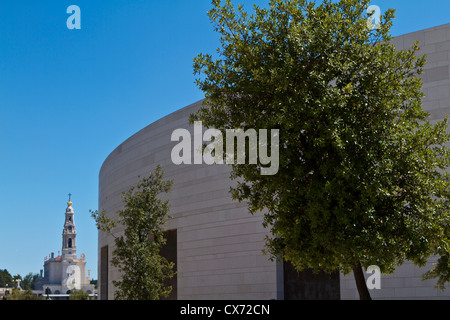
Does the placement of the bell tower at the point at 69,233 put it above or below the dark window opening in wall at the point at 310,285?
above

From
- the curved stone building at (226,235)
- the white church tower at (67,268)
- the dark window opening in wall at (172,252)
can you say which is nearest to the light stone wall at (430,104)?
the curved stone building at (226,235)

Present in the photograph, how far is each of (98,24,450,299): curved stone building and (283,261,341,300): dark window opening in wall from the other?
53 mm

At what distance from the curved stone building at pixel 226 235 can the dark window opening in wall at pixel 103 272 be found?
37.4 ft

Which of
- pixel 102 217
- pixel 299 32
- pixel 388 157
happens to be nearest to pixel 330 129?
pixel 388 157

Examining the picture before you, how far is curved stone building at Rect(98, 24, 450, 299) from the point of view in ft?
88.5

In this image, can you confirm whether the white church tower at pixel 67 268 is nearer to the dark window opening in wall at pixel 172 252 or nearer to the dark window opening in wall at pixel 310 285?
the dark window opening in wall at pixel 172 252

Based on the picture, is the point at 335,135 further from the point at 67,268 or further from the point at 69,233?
the point at 67,268

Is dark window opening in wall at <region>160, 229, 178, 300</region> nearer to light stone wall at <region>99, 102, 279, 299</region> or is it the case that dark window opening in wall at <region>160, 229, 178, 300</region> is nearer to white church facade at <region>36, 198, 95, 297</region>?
light stone wall at <region>99, 102, 279, 299</region>

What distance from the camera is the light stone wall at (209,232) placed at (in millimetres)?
33156

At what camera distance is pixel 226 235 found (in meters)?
34.8
